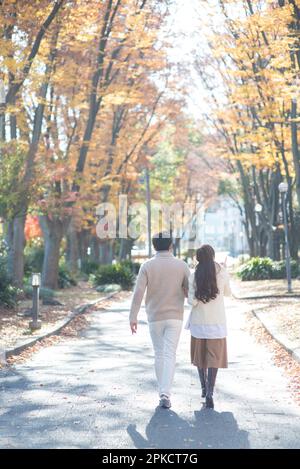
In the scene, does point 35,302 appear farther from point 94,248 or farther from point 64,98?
point 94,248

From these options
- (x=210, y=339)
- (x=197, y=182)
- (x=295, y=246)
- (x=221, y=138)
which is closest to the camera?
(x=210, y=339)

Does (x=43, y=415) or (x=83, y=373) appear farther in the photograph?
(x=83, y=373)

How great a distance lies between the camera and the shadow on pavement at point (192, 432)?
6.90m

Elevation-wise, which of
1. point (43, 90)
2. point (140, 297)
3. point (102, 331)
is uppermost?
point (43, 90)

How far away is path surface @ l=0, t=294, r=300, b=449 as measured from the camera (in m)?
7.11

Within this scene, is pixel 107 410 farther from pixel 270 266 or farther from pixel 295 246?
pixel 295 246

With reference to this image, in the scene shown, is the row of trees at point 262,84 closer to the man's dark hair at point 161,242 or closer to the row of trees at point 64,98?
the row of trees at point 64,98

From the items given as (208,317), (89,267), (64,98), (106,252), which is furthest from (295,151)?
(106,252)

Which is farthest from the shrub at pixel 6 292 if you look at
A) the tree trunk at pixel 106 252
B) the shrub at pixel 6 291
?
the tree trunk at pixel 106 252

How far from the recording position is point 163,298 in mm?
8859

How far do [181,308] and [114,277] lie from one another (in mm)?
27109

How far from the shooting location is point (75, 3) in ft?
61.1

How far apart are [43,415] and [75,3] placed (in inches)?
494
